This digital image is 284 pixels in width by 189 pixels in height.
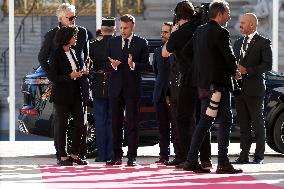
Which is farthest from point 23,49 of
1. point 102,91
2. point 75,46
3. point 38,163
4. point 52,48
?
point 52,48

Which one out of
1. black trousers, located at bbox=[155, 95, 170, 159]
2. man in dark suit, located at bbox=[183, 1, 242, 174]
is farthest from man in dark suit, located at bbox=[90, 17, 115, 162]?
man in dark suit, located at bbox=[183, 1, 242, 174]

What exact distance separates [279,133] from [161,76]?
260cm

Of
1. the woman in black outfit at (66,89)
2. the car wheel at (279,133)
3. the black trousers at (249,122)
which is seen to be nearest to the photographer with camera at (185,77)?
the black trousers at (249,122)

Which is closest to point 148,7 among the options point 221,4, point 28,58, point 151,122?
point 28,58

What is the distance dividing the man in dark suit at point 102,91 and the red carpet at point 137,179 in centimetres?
107

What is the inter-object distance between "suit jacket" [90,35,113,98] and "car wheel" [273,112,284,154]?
9.04 ft

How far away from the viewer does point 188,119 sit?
13.9 metres

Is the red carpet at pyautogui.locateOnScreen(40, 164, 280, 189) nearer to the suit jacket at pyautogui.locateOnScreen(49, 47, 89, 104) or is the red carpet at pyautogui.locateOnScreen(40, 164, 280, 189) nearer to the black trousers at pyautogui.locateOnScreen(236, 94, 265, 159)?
the suit jacket at pyautogui.locateOnScreen(49, 47, 89, 104)

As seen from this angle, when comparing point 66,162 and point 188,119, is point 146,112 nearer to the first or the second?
point 66,162

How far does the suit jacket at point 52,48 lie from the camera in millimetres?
14812

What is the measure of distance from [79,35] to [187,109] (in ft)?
6.48

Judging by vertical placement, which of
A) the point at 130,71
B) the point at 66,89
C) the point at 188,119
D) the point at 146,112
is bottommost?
the point at 146,112

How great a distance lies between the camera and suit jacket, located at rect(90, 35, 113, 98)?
50.3ft

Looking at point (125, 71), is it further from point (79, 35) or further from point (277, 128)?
point (277, 128)
